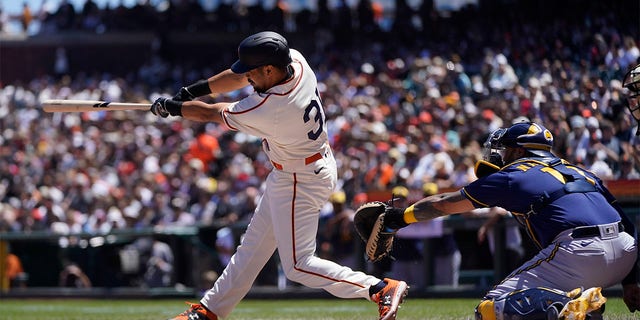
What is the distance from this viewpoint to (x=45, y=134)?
2092 centimetres

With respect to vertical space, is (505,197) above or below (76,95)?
below

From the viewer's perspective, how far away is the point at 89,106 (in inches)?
267

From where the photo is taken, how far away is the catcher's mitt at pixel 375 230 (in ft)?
18.8

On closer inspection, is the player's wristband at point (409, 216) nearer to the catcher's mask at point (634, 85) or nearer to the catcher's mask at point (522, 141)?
the catcher's mask at point (522, 141)

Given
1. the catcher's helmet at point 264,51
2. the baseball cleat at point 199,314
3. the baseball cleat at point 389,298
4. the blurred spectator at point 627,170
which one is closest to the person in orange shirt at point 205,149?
the blurred spectator at point 627,170

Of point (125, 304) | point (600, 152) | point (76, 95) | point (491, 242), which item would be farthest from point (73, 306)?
point (76, 95)

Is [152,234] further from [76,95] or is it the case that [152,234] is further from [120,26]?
[120,26]

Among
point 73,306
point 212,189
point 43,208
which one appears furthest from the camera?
point 43,208

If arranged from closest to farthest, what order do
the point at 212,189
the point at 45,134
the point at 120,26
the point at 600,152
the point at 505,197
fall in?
the point at 505,197
the point at 600,152
the point at 212,189
the point at 45,134
the point at 120,26

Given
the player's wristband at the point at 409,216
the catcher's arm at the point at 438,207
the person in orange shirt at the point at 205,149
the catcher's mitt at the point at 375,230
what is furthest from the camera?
the person in orange shirt at the point at 205,149

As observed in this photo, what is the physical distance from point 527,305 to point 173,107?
2405 millimetres

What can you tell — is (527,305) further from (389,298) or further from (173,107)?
(173,107)

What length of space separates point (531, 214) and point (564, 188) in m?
0.22

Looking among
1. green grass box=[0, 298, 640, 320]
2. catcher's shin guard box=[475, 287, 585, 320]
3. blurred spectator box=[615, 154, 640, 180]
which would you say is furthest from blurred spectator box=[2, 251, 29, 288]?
catcher's shin guard box=[475, 287, 585, 320]
